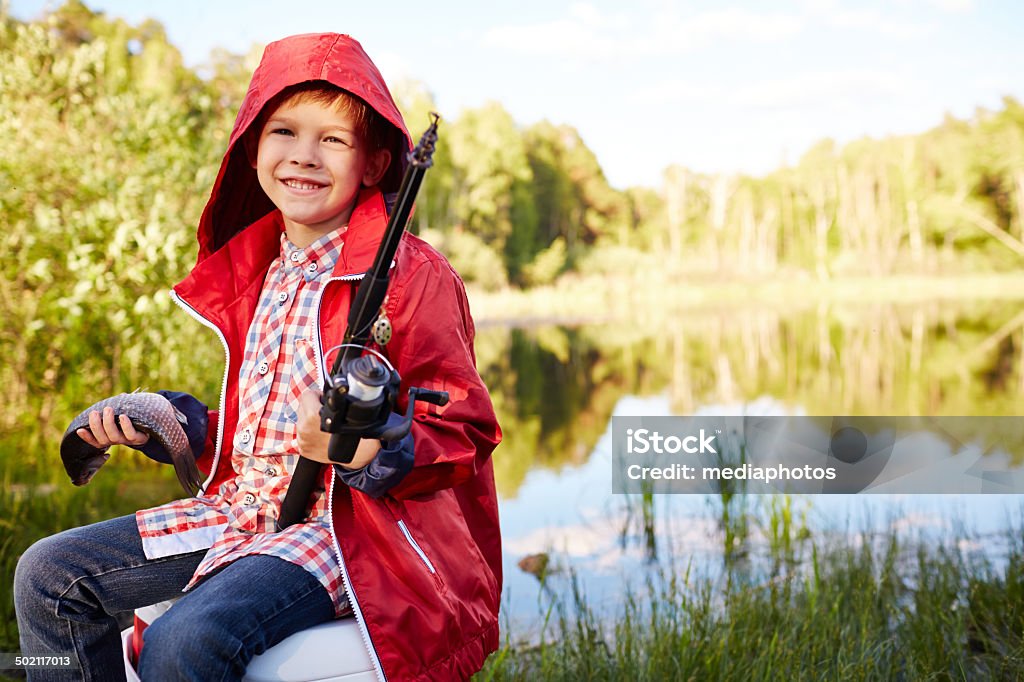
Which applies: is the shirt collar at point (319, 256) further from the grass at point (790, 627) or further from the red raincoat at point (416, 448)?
the grass at point (790, 627)

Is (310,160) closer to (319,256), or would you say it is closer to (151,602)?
(319,256)

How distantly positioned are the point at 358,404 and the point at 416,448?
0.24m

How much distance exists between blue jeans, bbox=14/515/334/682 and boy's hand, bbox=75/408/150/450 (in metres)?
0.16

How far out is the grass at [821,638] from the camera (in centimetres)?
260

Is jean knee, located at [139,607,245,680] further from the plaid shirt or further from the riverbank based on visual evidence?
the riverbank

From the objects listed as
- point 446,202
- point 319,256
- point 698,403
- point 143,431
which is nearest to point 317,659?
point 143,431

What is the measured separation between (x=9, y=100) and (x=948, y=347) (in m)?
12.4

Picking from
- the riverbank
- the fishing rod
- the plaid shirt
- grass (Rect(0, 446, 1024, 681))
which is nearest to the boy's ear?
the plaid shirt

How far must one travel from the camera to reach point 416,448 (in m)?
1.61

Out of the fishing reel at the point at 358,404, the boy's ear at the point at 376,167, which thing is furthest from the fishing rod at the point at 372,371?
the boy's ear at the point at 376,167

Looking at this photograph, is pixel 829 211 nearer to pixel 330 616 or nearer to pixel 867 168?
pixel 867 168

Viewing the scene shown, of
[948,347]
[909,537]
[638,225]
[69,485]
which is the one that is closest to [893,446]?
[909,537]

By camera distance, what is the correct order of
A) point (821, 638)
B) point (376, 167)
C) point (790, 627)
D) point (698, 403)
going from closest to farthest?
point (376, 167)
point (821, 638)
point (790, 627)
point (698, 403)

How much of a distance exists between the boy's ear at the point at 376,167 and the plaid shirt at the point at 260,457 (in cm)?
22
